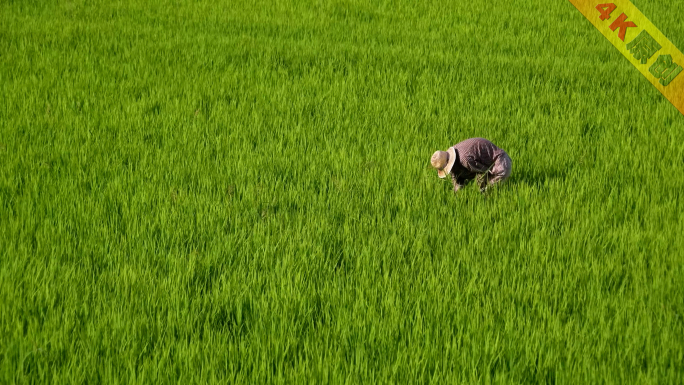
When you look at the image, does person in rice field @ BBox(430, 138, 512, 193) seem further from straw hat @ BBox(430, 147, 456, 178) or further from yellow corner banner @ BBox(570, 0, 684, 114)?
yellow corner banner @ BBox(570, 0, 684, 114)

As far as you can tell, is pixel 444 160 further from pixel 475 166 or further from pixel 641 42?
pixel 641 42

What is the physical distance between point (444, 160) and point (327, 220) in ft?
2.12

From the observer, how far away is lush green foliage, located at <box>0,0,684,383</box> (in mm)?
1986

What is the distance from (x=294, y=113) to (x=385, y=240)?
6.25 feet

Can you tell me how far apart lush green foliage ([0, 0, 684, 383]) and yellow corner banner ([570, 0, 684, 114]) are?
0.28m

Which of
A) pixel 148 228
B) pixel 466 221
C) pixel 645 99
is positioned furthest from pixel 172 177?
pixel 645 99

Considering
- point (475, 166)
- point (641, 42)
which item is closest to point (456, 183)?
point (475, 166)

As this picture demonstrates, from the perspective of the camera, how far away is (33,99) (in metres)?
4.42

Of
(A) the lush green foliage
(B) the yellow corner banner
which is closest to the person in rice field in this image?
(A) the lush green foliage

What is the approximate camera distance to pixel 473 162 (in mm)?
3094

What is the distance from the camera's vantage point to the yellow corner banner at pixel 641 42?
18.0ft

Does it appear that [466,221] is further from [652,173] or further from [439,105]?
[439,105]

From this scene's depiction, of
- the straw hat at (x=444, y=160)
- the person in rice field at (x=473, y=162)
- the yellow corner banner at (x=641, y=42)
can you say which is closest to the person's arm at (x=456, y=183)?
the person in rice field at (x=473, y=162)

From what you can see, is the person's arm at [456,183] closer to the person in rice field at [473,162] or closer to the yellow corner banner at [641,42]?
the person in rice field at [473,162]
